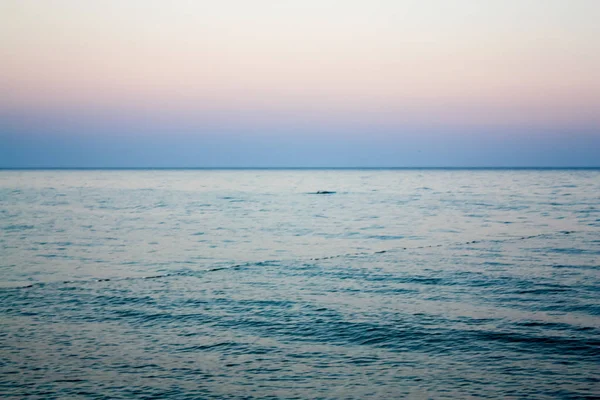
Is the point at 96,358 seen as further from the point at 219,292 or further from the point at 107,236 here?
the point at 107,236

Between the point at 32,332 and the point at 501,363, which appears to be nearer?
the point at 501,363

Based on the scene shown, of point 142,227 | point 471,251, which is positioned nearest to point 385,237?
point 471,251

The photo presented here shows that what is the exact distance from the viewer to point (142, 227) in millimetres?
41625

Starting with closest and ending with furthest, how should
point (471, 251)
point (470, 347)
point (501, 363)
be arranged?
point (501, 363) < point (470, 347) < point (471, 251)

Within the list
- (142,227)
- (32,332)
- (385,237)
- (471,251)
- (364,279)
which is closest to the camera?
(32,332)

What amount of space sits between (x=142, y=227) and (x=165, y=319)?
2707 cm

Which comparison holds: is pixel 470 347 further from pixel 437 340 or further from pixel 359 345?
pixel 359 345

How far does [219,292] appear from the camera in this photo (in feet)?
62.6

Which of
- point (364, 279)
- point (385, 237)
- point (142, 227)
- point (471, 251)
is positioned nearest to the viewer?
point (364, 279)

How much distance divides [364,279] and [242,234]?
55.4 feet

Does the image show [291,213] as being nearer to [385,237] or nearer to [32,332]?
[385,237]

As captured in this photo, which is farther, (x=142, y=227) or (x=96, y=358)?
(x=142, y=227)

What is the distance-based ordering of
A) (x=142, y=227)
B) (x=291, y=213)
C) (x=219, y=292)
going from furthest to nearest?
(x=291, y=213)
(x=142, y=227)
(x=219, y=292)

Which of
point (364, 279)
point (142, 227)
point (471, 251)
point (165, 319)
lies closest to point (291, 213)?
point (142, 227)
